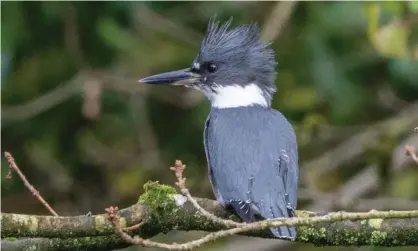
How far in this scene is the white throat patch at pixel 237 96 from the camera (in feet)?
13.7

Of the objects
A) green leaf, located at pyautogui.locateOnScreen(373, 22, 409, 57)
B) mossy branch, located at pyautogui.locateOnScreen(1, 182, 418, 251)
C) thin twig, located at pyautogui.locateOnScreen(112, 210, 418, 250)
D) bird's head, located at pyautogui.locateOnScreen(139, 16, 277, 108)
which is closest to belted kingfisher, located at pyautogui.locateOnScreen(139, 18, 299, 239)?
bird's head, located at pyautogui.locateOnScreen(139, 16, 277, 108)

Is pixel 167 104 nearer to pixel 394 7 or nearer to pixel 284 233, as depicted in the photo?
pixel 394 7

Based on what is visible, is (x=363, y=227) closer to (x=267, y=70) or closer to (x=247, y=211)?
(x=247, y=211)

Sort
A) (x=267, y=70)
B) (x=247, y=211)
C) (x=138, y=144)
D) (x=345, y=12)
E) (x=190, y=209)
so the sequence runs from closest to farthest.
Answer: (x=190, y=209) < (x=247, y=211) < (x=267, y=70) < (x=345, y=12) < (x=138, y=144)

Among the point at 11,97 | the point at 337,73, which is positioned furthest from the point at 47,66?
the point at 337,73

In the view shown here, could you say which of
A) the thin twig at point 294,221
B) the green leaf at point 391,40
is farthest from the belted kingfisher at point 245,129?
the green leaf at point 391,40

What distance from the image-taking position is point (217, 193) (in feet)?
11.4

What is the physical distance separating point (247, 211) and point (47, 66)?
8.33 ft

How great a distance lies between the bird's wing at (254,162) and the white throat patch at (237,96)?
0.29 m

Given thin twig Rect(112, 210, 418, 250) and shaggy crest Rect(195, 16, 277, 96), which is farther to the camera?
shaggy crest Rect(195, 16, 277, 96)

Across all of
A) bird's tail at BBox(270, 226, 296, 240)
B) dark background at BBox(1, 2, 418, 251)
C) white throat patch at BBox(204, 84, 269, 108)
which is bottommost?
bird's tail at BBox(270, 226, 296, 240)

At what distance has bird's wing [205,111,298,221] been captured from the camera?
131 inches

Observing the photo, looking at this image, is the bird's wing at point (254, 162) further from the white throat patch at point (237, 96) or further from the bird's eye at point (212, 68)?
the bird's eye at point (212, 68)

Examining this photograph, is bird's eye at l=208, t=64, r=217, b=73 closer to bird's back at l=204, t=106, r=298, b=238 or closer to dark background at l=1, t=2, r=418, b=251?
bird's back at l=204, t=106, r=298, b=238
